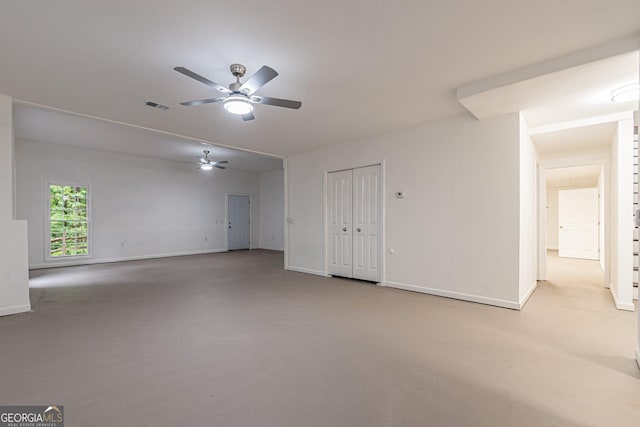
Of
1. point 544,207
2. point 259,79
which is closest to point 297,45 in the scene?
point 259,79

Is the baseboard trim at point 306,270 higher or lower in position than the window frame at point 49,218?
lower

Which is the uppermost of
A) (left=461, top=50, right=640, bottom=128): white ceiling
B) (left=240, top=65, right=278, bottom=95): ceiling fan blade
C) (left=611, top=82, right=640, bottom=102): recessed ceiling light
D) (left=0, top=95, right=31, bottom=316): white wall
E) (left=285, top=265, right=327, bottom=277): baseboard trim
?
(left=461, top=50, right=640, bottom=128): white ceiling

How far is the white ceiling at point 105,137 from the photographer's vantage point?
16.3ft

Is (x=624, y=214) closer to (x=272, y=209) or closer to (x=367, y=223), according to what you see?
(x=367, y=223)

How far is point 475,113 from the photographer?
380 centimetres

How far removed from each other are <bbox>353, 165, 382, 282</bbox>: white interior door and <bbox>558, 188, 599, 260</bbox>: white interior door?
7.43m

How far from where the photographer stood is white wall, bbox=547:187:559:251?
10.3 meters

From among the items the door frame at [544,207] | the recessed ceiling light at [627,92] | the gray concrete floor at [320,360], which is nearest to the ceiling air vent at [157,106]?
the gray concrete floor at [320,360]

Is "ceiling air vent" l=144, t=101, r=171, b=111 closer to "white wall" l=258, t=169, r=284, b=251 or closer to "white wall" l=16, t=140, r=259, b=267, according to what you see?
"white wall" l=16, t=140, r=259, b=267

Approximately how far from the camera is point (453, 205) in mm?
4309

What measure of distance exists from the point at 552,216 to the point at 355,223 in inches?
354

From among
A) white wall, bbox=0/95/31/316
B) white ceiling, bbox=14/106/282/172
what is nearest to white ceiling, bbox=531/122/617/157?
white ceiling, bbox=14/106/282/172

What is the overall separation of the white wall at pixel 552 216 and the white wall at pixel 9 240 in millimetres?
13595

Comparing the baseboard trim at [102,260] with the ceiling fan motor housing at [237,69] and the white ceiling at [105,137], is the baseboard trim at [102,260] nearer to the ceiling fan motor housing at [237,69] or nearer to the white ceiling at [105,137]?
the white ceiling at [105,137]
